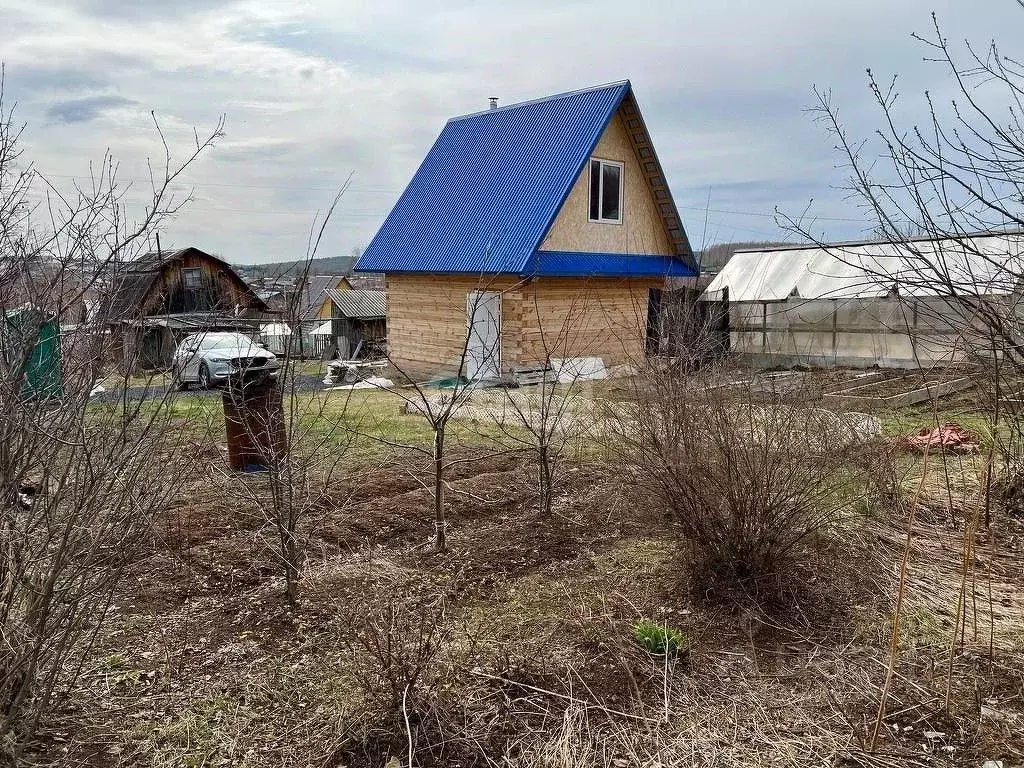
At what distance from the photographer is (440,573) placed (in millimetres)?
4984

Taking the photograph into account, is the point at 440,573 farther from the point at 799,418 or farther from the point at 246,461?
the point at 246,461

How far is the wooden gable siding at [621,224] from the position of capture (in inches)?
637

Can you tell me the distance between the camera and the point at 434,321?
17.5 metres

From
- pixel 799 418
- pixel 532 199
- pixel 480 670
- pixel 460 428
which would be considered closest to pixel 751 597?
pixel 799 418

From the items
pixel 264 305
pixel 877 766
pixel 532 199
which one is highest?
pixel 532 199

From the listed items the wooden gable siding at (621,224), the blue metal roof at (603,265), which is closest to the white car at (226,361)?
the blue metal roof at (603,265)

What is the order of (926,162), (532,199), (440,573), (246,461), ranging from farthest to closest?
(532,199), (246,461), (440,573), (926,162)

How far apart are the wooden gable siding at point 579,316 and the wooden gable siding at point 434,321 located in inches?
13.4

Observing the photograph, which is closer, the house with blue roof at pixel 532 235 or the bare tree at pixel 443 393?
the bare tree at pixel 443 393

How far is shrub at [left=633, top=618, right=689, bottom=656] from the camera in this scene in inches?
149

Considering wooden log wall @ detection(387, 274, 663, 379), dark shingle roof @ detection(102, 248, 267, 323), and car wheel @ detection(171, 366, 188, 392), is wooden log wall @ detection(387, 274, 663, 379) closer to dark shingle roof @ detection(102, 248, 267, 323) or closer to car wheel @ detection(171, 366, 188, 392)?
dark shingle roof @ detection(102, 248, 267, 323)

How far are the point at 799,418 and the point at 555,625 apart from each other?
1.87 meters

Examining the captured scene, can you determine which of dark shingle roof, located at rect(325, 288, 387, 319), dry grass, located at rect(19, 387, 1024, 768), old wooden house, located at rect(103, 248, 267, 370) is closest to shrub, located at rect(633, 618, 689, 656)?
dry grass, located at rect(19, 387, 1024, 768)

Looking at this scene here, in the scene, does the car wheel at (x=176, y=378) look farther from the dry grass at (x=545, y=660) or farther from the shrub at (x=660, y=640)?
the shrub at (x=660, y=640)
